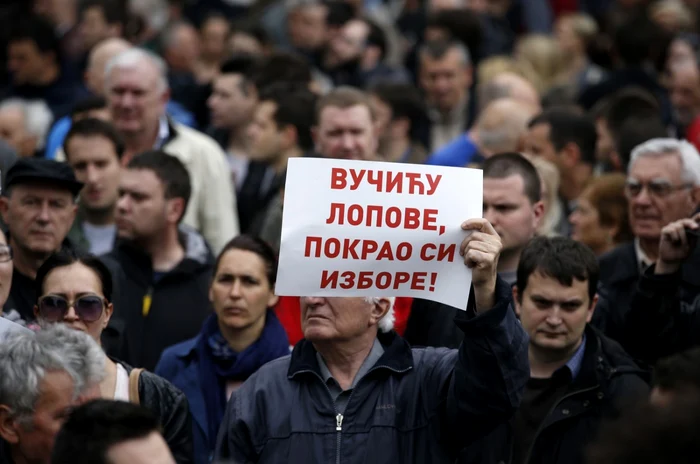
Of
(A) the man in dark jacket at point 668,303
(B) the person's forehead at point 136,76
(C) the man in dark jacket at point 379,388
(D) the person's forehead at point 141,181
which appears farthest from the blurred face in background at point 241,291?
(B) the person's forehead at point 136,76

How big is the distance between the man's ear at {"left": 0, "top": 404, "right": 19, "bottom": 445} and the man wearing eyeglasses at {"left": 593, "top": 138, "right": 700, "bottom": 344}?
3501 millimetres

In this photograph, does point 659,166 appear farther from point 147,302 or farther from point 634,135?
point 147,302

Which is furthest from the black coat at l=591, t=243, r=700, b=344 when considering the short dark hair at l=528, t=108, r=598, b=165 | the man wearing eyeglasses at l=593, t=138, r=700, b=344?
the short dark hair at l=528, t=108, r=598, b=165

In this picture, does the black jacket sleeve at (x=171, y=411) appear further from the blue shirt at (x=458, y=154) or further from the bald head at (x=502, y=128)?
the blue shirt at (x=458, y=154)

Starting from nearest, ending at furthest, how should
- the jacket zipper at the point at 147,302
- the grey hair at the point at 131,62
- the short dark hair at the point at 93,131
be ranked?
the jacket zipper at the point at 147,302, the short dark hair at the point at 93,131, the grey hair at the point at 131,62

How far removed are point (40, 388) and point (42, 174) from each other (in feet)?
9.17

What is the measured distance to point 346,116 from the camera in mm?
9797

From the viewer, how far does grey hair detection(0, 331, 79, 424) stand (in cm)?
514

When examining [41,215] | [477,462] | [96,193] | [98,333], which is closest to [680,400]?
[477,462]

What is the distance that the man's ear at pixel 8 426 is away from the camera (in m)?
5.20

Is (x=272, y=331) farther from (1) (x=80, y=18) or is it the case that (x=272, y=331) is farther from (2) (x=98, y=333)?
(1) (x=80, y=18)

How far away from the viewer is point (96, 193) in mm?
9141

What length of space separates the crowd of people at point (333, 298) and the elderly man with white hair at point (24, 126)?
24mm

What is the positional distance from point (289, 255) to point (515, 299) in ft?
6.19
